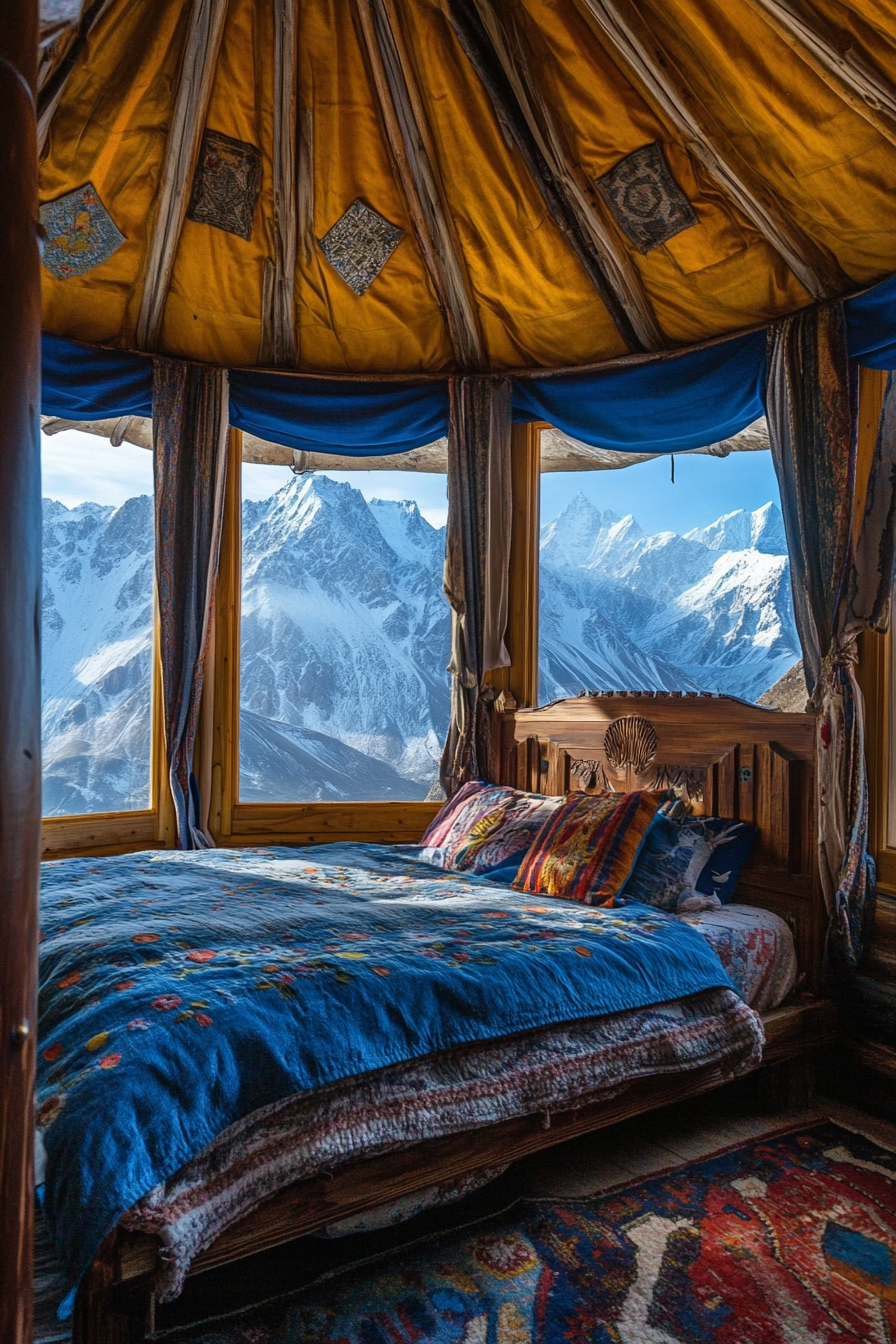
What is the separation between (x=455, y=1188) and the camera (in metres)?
2.07

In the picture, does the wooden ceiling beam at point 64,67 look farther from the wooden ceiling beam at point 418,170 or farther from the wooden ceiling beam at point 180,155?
the wooden ceiling beam at point 418,170

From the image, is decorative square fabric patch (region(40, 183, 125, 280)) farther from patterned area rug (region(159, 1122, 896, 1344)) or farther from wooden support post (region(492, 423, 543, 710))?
patterned area rug (region(159, 1122, 896, 1344))

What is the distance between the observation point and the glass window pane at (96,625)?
13.2 feet

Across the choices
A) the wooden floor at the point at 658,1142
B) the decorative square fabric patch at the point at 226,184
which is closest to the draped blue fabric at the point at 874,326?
the decorative square fabric patch at the point at 226,184

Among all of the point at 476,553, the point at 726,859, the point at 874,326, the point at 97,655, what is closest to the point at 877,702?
the point at 726,859

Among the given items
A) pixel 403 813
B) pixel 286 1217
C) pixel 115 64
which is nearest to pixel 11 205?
pixel 286 1217

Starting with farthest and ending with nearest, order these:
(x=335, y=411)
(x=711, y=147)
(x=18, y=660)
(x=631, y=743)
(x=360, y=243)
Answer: (x=335, y=411) → (x=360, y=243) → (x=631, y=743) → (x=711, y=147) → (x=18, y=660)

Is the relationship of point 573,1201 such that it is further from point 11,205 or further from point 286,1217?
point 11,205

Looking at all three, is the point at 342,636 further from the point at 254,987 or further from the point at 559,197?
the point at 254,987

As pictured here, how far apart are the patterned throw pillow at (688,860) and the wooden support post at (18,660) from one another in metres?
2.38

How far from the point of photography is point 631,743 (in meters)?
3.53

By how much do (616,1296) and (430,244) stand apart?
360 cm

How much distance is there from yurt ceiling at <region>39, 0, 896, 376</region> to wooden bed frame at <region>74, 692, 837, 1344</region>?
1.54m

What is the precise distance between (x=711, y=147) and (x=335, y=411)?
1836 millimetres
